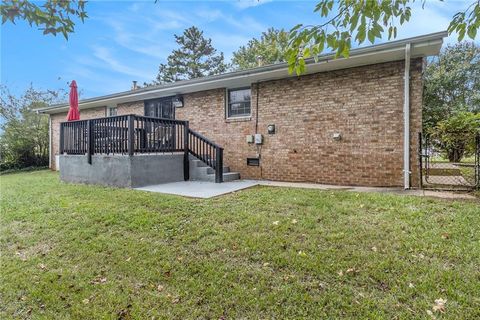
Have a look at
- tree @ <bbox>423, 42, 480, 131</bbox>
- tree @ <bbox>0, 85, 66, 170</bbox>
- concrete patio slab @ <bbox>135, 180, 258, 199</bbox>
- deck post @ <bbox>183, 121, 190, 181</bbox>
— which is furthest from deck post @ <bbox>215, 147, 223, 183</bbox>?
tree @ <bbox>423, 42, 480, 131</bbox>

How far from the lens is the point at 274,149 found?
8.39 meters

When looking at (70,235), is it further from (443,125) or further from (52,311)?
(443,125)

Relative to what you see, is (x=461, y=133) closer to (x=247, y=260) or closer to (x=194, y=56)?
(x=247, y=260)

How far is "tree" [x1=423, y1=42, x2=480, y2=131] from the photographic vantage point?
1795 cm

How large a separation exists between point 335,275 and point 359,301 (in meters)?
0.40

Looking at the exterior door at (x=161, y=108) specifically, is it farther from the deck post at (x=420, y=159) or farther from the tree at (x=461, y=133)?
the tree at (x=461, y=133)

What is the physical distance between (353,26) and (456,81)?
2094 centimetres

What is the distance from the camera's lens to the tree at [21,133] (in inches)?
626

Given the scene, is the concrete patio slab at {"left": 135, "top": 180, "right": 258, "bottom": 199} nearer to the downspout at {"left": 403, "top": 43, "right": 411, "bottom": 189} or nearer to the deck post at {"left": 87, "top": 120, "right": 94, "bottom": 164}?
the deck post at {"left": 87, "top": 120, "right": 94, "bottom": 164}

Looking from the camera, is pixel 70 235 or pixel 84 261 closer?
pixel 84 261

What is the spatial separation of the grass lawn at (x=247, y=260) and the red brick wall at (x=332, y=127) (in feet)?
6.71

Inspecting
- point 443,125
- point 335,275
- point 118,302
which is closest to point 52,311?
point 118,302

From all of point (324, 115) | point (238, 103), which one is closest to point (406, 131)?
point (324, 115)

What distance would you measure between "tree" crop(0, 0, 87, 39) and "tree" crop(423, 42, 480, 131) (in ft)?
65.7
